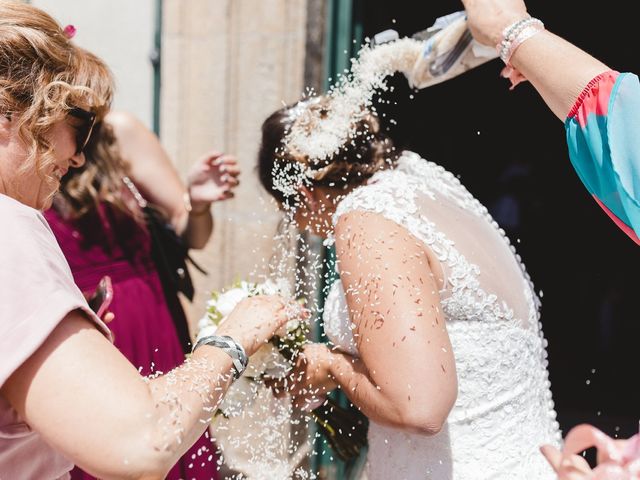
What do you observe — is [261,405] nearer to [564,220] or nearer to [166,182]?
[166,182]

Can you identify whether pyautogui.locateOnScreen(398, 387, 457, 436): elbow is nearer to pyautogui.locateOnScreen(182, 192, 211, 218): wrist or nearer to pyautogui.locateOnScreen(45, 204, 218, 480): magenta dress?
pyautogui.locateOnScreen(45, 204, 218, 480): magenta dress

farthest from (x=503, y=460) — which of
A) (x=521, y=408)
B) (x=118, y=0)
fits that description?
(x=118, y=0)

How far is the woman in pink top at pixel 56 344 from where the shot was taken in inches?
43.0

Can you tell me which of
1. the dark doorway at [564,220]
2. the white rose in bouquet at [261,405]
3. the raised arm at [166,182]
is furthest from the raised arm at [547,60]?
the dark doorway at [564,220]

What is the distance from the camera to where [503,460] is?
1.88 m

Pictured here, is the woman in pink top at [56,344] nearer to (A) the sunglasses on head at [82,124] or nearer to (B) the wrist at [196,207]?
(A) the sunglasses on head at [82,124]

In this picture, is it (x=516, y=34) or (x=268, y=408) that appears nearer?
(x=516, y=34)

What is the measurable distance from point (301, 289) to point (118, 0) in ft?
6.08

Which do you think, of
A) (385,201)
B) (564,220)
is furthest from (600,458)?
(564,220)

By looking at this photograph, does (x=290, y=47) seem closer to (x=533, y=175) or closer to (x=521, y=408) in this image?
(x=521, y=408)

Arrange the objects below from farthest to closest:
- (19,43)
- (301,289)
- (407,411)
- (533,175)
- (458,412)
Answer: (533,175) < (301,289) < (458,412) < (407,411) < (19,43)

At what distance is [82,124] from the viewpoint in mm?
1417

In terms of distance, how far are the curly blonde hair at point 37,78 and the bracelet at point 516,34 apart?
0.77m

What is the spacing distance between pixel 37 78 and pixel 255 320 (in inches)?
26.0
